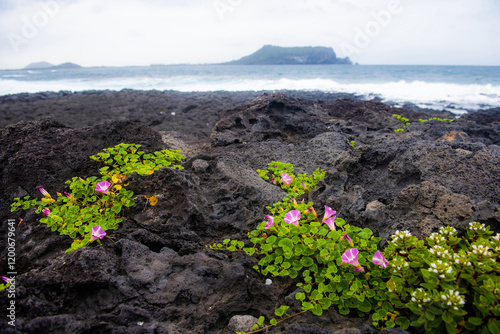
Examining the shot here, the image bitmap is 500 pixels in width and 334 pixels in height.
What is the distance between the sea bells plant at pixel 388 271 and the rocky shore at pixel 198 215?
0.13 meters

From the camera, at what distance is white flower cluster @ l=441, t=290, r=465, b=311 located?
1.66 meters

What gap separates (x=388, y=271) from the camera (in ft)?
7.26

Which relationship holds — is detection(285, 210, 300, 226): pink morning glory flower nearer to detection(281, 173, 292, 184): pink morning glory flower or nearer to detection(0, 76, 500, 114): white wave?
detection(281, 173, 292, 184): pink morning glory flower

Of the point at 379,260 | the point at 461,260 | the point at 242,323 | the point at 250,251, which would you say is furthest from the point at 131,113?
the point at 461,260

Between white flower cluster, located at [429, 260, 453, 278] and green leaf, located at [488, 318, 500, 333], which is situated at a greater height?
white flower cluster, located at [429, 260, 453, 278]

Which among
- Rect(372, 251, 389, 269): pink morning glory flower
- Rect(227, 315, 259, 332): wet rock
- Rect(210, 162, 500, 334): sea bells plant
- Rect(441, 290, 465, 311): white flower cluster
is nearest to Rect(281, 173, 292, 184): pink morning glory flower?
Rect(210, 162, 500, 334): sea bells plant

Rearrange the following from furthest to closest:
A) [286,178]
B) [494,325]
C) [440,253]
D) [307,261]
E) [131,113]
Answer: [131,113] → [286,178] → [307,261] → [440,253] → [494,325]

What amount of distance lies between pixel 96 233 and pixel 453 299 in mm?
2655

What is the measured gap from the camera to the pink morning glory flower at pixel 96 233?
8.51ft

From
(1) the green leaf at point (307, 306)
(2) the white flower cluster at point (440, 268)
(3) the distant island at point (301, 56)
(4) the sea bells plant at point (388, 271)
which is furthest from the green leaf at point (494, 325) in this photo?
(3) the distant island at point (301, 56)

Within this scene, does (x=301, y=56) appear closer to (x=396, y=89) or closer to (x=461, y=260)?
(x=396, y=89)

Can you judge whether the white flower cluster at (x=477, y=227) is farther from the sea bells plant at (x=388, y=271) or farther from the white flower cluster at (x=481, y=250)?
the white flower cluster at (x=481, y=250)

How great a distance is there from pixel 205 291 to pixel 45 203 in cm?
217

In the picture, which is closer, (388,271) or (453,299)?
(453,299)
